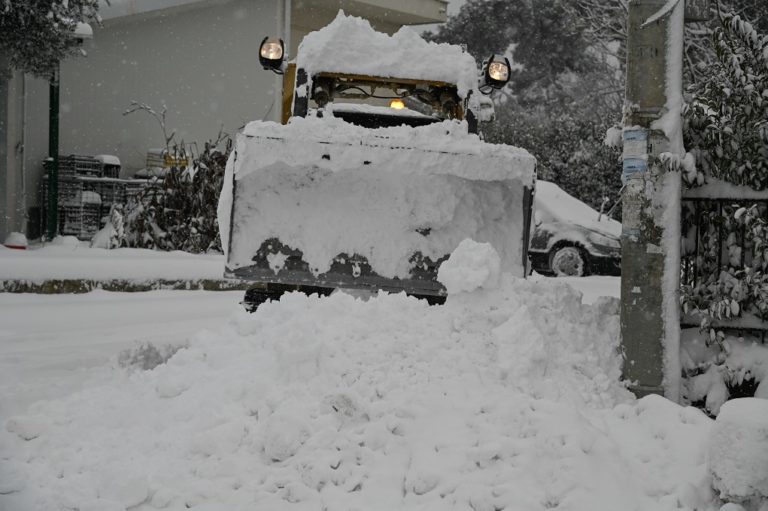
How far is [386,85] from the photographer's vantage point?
7.91 m

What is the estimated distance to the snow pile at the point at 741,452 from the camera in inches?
140

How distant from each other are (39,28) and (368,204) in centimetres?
601

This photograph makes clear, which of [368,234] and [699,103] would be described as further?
[368,234]

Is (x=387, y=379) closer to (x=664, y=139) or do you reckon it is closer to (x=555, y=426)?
(x=555, y=426)

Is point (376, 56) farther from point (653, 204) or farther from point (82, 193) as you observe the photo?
point (82, 193)

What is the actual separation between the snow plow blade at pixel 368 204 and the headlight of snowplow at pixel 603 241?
6.22 meters

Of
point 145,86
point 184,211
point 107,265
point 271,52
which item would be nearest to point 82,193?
point 145,86

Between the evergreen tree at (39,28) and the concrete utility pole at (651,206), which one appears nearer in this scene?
the concrete utility pole at (651,206)

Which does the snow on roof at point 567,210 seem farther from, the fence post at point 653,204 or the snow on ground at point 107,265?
the fence post at point 653,204

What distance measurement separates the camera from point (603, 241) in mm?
12703

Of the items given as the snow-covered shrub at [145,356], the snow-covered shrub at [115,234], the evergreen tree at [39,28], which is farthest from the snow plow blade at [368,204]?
the snow-covered shrub at [115,234]

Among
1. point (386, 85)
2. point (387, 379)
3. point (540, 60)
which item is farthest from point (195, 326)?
point (540, 60)

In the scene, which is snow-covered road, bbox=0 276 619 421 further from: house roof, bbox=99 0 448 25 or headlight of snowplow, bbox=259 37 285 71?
house roof, bbox=99 0 448 25

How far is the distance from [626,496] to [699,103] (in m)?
2.92
